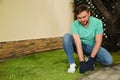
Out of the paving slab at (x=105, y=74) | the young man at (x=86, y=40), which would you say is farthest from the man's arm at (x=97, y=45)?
the paving slab at (x=105, y=74)

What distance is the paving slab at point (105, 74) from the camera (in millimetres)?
4570

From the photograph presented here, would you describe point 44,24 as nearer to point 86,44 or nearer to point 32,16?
point 32,16

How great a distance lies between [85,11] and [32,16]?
87.4 inches

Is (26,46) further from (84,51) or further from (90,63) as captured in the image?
(90,63)

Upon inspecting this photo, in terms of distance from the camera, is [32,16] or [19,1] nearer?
[19,1]

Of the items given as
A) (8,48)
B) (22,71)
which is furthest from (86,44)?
(8,48)

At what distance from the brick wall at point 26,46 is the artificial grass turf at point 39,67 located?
6.0 inches

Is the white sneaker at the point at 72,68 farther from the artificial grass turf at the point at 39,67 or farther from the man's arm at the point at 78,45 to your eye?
the man's arm at the point at 78,45

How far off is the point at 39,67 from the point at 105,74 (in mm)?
1279

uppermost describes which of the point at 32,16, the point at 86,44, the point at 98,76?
the point at 32,16

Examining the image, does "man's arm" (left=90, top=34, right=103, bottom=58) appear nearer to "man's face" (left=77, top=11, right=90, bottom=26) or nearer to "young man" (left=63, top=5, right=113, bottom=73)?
"young man" (left=63, top=5, right=113, bottom=73)

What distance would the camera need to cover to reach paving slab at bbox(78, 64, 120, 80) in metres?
4.57

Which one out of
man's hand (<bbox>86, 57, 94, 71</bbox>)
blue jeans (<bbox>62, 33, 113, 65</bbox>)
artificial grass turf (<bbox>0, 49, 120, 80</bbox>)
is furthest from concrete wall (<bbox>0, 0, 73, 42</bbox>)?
man's hand (<bbox>86, 57, 94, 71</bbox>)

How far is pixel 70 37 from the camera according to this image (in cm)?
495
